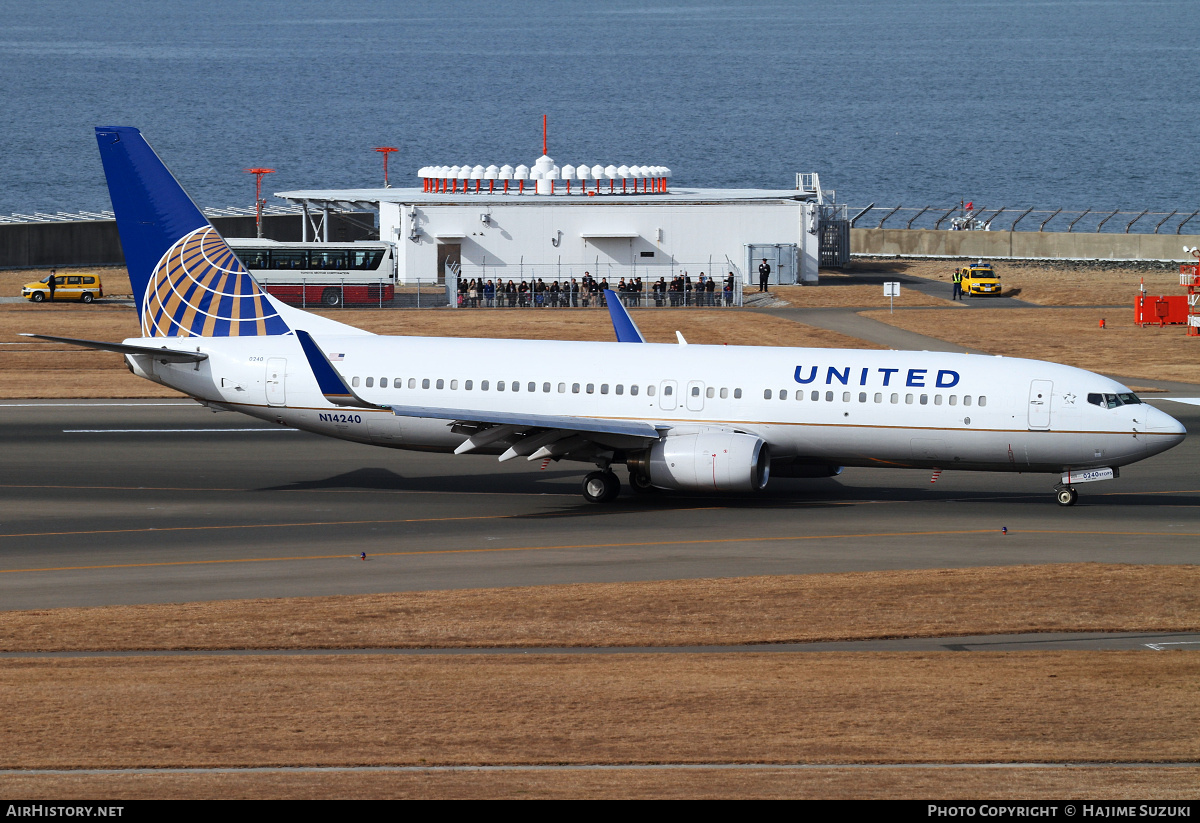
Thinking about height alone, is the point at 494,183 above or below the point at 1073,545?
above

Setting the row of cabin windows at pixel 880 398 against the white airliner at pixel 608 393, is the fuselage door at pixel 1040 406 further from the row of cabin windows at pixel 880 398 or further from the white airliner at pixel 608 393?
A: the row of cabin windows at pixel 880 398

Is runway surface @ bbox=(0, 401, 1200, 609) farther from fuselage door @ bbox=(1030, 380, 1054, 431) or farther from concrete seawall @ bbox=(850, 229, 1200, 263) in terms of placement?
concrete seawall @ bbox=(850, 229, 1200, 263)

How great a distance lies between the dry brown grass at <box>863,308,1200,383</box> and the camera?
214 ft

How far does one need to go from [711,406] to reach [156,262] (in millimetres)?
17107

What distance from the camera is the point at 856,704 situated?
2009cm

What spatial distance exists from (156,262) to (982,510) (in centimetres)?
2457

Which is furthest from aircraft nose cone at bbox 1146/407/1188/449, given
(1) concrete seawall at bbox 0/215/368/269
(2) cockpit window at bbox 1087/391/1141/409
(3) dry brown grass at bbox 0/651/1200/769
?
(1) concrete seawall at bbox 0/215/368/269

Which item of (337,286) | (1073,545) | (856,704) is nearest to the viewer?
(856,704)

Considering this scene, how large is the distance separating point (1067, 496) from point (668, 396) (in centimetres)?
1084

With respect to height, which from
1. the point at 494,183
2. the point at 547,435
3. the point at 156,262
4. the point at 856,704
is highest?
the point at 494,183

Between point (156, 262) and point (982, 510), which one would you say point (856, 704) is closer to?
point (982, 510)

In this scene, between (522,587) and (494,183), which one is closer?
(522,587)
